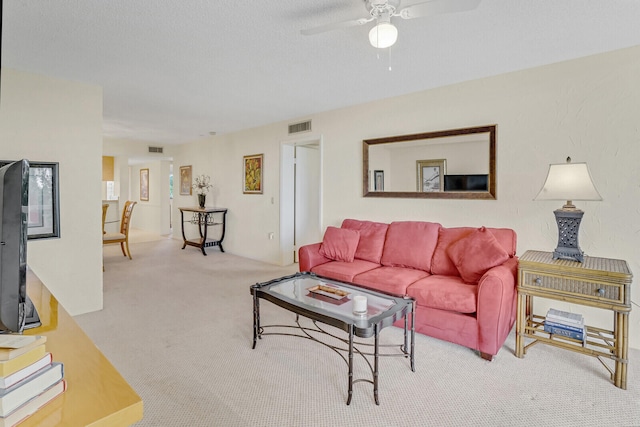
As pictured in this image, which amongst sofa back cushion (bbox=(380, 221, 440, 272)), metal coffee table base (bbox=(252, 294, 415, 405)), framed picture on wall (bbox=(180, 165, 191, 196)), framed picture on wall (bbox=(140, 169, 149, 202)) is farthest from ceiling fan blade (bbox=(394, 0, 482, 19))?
framed picture on wall (bbox=(140, 169, 149, 202))

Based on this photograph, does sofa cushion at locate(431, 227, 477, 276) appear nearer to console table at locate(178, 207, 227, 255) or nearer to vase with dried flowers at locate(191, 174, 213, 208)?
console table at locate(178, 207, 227, 255)

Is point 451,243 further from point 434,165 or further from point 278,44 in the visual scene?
point 278,44

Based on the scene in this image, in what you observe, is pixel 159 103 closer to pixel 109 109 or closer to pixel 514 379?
pixel 109 109

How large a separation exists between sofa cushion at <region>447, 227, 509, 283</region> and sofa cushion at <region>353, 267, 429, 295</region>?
14.1 inches

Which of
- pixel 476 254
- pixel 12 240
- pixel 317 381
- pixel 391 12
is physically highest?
pixel 391 12

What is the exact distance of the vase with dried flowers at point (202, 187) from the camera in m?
6.66

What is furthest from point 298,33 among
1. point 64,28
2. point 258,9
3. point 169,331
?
point 169,331

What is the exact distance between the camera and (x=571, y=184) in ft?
7.95

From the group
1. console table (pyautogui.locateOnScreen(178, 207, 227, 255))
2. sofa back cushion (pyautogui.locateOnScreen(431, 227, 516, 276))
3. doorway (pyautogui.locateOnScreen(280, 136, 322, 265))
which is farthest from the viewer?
console table (pyautogui.locateOnScreen(178, 207, 227, 255))

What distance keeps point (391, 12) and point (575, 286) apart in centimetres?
214

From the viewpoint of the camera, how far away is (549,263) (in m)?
2.40

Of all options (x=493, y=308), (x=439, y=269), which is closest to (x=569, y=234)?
(x=493, y=308)

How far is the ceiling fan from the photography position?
1.63 meters

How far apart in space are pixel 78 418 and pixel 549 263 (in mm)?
2725
